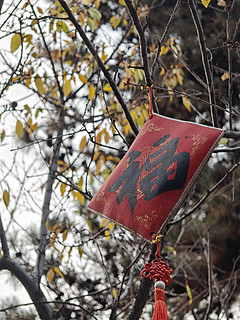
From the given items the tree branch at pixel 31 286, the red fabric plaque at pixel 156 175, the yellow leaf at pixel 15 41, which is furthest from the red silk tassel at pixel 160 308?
the yellow leaf at pixel 15 41

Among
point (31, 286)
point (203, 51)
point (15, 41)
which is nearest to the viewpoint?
point (203, 51)

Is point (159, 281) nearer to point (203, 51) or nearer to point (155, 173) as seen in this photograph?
point (155, 173)

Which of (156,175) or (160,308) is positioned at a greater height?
(156,175)

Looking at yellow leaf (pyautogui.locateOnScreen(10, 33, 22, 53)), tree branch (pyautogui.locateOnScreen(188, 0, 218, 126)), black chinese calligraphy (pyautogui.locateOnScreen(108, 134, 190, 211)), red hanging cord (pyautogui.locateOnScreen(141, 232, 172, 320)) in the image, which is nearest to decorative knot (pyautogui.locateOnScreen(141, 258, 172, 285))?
red hanging cord (pyautogui.locateOnScreen(141, 232, 172, 320))

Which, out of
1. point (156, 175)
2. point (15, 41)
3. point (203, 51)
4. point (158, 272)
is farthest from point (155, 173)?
point (15, 41)

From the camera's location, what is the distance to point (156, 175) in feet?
3.79

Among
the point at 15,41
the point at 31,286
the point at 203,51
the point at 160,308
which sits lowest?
the point at 160,308

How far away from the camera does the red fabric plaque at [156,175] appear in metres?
1.10

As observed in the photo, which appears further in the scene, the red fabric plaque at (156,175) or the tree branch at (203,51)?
the tree branch at (203,51)

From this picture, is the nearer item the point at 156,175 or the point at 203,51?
the point at 156,175

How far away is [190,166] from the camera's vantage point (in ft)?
3.62

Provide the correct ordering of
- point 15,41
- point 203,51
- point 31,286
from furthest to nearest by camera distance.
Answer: point 31,286 < point 15,41 < point 203,51

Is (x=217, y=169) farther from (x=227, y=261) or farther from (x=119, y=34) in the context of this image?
(x=119, y=34)

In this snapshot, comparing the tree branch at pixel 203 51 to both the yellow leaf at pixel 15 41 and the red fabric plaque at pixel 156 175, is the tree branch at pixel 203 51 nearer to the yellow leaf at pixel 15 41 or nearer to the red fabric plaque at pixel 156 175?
the red fabric plaque at pixel 156 175
